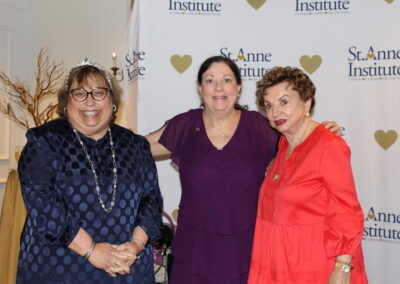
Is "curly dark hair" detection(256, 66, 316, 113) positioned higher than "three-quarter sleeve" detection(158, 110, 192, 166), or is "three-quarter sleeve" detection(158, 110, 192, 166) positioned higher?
"curly dark hair" detection(256, 66, 316, 113)

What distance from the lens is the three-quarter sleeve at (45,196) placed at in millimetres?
1570

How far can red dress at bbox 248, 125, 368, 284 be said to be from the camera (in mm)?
1699

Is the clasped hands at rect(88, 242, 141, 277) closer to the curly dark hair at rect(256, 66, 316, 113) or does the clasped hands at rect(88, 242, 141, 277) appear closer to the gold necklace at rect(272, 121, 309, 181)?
the gold necklace at rect(272, 121, 309, 181)

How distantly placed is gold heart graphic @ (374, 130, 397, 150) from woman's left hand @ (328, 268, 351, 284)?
1791 millimetres

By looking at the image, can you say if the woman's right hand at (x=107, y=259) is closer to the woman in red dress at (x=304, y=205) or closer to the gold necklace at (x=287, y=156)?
the woman in red dress at (x=304, y=205)

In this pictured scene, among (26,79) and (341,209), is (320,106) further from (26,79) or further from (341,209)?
(26,79)

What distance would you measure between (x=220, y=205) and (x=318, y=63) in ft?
5.72

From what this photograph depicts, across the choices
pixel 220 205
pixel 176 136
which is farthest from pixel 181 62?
pixel 220 205

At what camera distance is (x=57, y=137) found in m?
1.69

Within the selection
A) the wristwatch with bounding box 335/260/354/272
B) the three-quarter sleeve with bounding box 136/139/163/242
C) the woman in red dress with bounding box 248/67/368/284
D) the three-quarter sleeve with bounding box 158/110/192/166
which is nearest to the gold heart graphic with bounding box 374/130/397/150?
the woman in red dress with bounding box 248/67/368/284

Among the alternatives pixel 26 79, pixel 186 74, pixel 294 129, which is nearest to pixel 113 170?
pixel 294 129

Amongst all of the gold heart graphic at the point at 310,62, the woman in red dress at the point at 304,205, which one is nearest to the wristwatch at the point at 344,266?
the woman in red dress at the point at 304,205

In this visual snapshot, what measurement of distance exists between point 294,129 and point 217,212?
1.81 ft

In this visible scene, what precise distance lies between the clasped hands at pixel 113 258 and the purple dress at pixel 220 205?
50 cm
